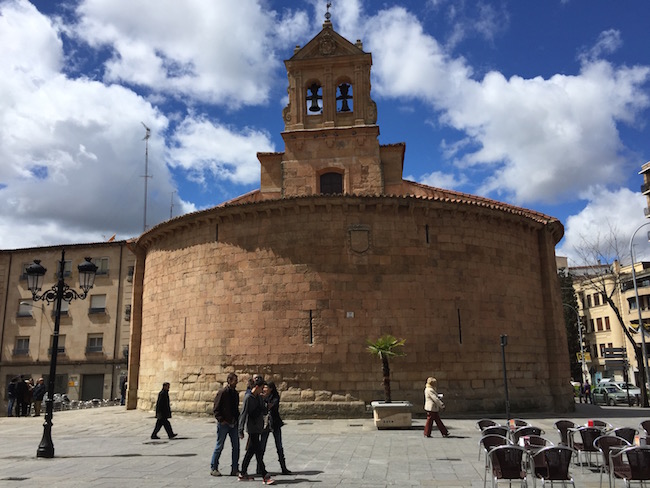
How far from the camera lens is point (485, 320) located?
1800cm

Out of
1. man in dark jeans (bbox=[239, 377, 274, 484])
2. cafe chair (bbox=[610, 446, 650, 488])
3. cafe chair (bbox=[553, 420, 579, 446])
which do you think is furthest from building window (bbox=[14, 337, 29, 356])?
cafe chair (bbox=[610, 446, 650, 488])

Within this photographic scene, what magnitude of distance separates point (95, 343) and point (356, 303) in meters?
→ 25.4

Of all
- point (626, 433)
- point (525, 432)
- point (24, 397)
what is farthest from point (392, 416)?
point (24, 397)

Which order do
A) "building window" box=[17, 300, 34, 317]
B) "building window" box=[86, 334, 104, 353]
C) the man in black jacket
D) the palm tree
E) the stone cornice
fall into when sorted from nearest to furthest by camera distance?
the man in black jacket, the palm tree, the stone cornice, "building window" box=[86, 334, 104, 353], "building window" box=[17, 300, 34, 317]

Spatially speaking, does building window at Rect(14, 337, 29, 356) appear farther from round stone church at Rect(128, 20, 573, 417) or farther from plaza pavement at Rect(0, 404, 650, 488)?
plaza pavement at Rect(0, 404, 650, 488)

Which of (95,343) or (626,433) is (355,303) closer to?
(626,433)

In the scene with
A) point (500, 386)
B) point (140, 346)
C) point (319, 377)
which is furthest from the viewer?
point (140, 346)

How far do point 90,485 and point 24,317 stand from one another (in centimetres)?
3402

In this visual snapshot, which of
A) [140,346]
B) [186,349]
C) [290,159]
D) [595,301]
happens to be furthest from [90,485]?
[595,301]

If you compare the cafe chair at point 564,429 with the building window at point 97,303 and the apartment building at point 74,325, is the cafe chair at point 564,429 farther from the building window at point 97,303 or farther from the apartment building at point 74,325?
the building window at point 97,303

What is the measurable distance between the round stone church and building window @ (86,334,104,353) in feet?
54.3

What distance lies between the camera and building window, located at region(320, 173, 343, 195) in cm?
2442

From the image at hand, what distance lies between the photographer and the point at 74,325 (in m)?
36.1

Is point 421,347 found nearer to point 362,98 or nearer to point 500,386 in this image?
point 500,386
